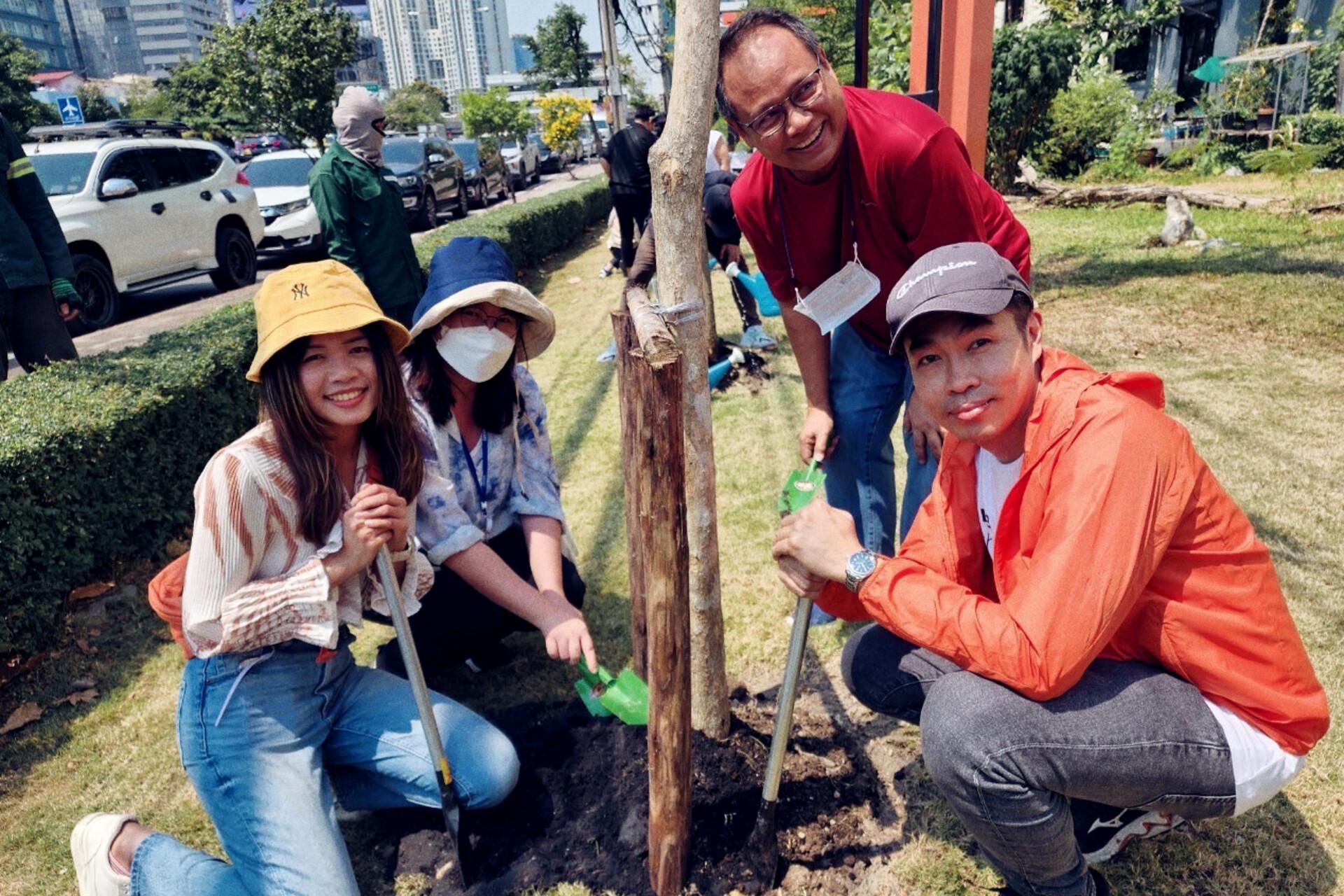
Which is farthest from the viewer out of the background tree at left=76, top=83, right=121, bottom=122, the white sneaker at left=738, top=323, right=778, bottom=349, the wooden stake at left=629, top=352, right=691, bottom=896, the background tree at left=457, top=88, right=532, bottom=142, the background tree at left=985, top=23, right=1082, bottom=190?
the background tree at left=76, top=83, right=121, bottom=122

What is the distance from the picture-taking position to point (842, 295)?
2.50 meters

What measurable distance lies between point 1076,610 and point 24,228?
5.08m

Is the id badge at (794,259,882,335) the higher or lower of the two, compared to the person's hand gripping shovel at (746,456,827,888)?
higher

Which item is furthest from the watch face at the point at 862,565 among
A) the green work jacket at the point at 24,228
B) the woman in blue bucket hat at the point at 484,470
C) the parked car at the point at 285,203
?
the parked car at the point at 285,203

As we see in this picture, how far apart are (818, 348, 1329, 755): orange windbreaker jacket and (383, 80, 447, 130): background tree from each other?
50721 millimetres

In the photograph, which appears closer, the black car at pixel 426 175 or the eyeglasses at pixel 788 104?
the eyeglasses at pixel 788 104

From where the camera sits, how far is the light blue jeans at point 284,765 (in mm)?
2057

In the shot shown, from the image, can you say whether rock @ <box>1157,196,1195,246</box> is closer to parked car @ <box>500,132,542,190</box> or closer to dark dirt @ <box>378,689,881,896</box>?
dark dirt @ <box>378,689,881,896</box>

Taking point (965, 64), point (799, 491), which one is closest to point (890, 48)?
point (965, 64)

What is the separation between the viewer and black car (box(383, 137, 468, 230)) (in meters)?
14.7

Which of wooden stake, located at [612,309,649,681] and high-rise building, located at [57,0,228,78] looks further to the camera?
high-rise building, located at [57,0,228,78]

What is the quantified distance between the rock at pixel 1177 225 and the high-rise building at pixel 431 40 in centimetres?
16913

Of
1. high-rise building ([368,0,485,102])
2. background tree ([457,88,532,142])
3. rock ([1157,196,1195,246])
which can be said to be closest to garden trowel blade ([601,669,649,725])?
rock ([1157,196,1195,246])

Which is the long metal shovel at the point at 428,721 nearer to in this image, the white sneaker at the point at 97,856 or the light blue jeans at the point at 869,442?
the white sneaker at the point at 97,856
